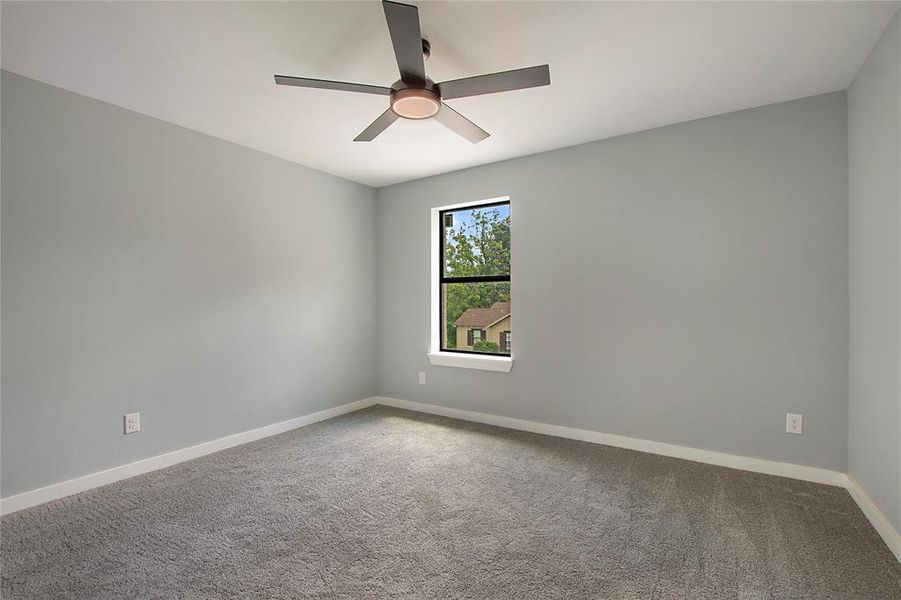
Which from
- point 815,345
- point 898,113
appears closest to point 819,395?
point 815,345

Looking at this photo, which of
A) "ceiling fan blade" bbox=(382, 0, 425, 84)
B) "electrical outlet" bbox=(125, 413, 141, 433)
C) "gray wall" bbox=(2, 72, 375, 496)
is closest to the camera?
"ceiling fan blade" bbox=(382, 0, 425, 84)

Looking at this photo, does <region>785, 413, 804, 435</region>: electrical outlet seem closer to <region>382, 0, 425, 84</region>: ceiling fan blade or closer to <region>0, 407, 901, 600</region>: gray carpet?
<region>0, 407, 901, 600</region>: gray carpet

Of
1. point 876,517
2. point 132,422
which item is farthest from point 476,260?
point 876,517

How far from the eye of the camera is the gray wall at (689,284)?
8.35 ft

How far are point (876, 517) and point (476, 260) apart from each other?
10.2ft

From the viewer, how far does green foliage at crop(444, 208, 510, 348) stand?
3936mm

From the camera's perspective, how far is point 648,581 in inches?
65.9

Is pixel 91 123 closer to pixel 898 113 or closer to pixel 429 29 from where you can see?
pixel 429 29

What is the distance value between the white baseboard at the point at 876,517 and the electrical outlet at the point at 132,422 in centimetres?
402

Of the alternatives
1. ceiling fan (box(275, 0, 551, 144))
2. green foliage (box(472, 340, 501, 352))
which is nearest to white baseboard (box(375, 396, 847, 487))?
green foliage (box(472, 340, 501, 352))

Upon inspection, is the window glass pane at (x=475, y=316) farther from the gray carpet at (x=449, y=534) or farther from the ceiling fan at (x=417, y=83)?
the ceiling fan at (x=417, y=83)

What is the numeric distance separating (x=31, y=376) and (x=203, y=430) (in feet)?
3.46

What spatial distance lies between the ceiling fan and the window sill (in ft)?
7.02

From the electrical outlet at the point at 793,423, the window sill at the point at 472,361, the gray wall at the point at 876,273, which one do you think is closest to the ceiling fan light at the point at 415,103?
the gray wall at the point at 876,273
